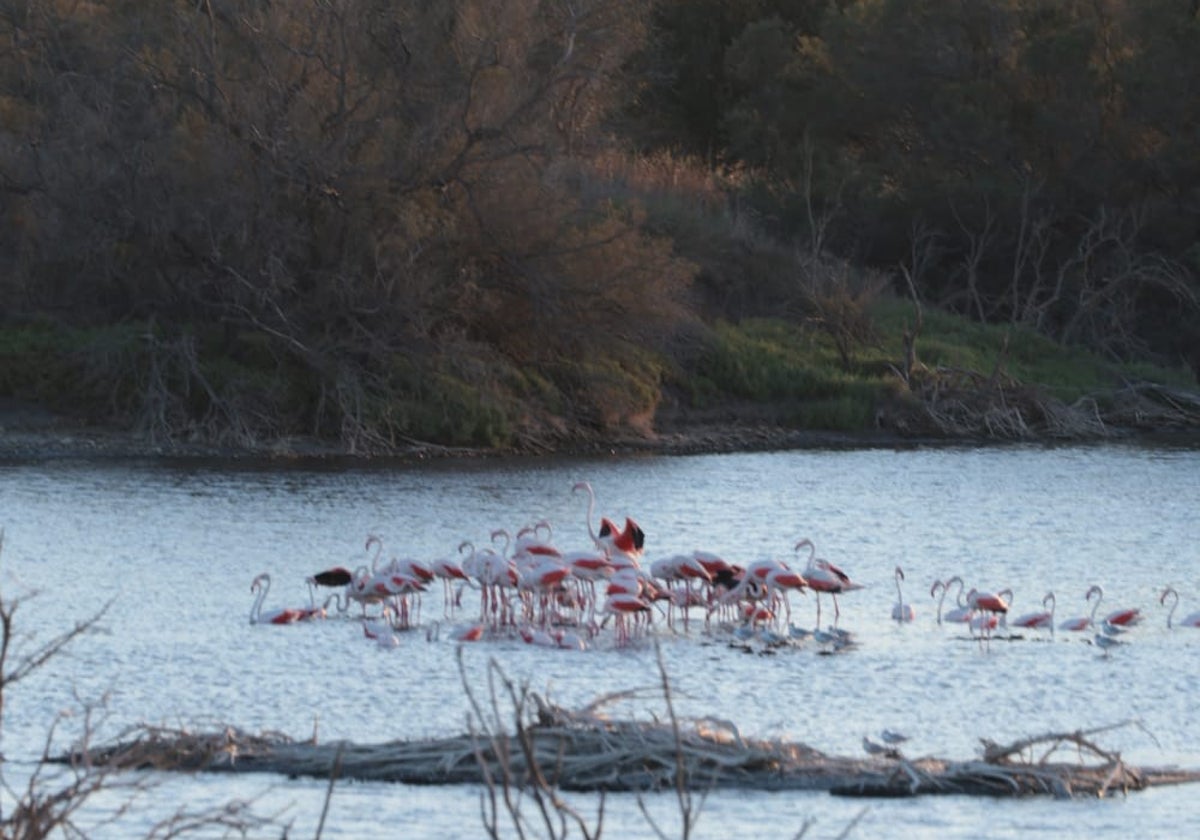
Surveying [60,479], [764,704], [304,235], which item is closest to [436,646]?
[764,704]

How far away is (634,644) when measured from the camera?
1195cm

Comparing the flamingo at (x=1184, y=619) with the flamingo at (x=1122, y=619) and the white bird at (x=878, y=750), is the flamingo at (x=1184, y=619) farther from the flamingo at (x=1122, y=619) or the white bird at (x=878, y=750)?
the white bird at (x=878, y=750)

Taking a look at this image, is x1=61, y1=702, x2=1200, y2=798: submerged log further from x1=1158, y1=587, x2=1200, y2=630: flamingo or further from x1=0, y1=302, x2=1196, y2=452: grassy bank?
x1=0, y1=302, x2=1196, y2=452: grassy bank

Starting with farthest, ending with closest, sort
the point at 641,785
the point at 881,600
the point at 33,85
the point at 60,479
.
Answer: the point at 33,85 → the point at 60,479 → the point at 881,600 → the point at 641,785

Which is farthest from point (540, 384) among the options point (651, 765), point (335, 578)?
point (651, 765)

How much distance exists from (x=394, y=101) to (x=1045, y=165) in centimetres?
1402

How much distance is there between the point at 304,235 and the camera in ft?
81.2

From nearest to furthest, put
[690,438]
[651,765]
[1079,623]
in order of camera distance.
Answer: [651,765]
[1079,623]
[690,438]

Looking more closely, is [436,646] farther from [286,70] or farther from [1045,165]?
[1045,165]

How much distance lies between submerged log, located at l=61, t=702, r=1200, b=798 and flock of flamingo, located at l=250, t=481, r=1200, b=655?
132 inches

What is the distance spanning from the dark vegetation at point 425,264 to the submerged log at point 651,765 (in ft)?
51.4

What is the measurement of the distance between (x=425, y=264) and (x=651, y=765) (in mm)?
17567

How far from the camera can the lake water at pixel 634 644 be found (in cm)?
798

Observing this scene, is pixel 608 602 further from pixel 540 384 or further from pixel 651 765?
pixel 540 384
